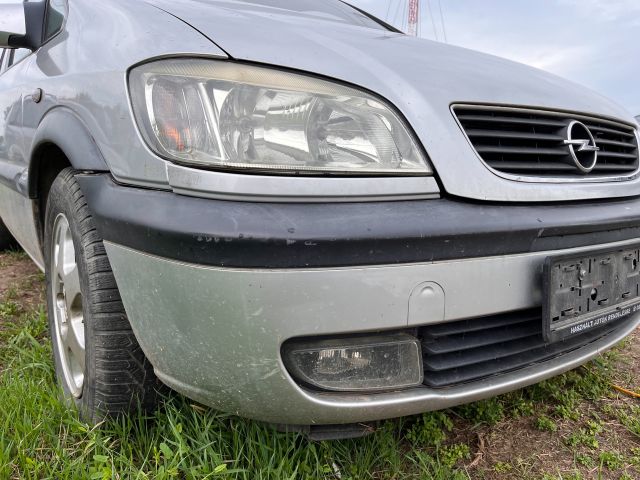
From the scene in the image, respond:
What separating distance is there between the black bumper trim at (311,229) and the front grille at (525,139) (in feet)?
0.50

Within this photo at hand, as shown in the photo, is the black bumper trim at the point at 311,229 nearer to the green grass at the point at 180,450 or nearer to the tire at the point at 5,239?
the green grass at the point at 180,450

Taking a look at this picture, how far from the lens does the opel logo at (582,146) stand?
1350 mm

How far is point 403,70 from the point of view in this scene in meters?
1.20

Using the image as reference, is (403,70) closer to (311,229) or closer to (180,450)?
(311,229)

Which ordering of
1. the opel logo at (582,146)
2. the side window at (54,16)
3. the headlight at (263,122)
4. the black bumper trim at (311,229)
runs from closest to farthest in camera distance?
the black bumper trim at (311,229) < the headlight at (263,122) < the opel logo at (582,146) < the side window at (54,16)

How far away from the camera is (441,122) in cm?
113

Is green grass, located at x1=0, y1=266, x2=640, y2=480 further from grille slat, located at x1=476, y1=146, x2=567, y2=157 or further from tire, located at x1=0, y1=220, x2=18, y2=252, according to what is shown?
tire, located at x1=0, y1=220, x2=18, y2=252

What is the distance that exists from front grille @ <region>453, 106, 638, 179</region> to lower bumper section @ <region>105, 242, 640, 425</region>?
0.89 ft

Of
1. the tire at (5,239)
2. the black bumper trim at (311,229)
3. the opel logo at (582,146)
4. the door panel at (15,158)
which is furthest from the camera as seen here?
the tire at (5,239)

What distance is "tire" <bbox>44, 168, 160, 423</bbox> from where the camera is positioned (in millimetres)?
1197

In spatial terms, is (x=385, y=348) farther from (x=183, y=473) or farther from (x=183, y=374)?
(x=183, y=473)

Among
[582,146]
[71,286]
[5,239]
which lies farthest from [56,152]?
[5,239]

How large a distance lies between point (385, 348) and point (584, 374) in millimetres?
1251

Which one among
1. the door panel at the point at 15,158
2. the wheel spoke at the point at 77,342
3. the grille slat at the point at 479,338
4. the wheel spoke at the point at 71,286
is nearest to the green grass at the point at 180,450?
the wheel spoke at the point at 77,342
